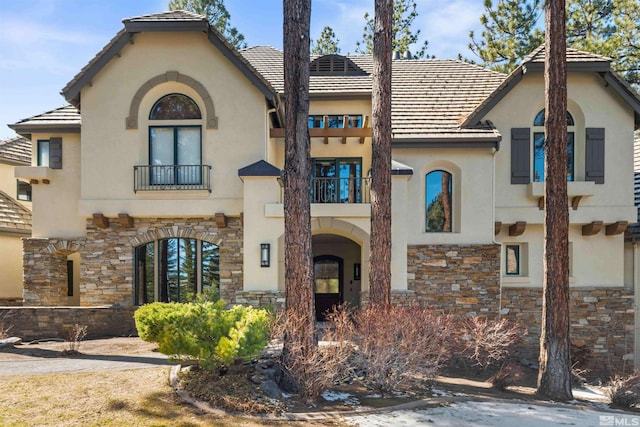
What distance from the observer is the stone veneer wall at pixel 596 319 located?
524 inches

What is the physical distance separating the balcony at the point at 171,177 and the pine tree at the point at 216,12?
15.1 m

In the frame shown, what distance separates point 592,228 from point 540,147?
3.09m

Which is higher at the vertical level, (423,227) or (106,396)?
(423,227)

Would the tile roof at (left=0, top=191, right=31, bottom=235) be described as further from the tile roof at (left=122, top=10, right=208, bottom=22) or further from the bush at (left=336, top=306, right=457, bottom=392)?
the bush at (left=336, top=306, right=457, bottom=392)

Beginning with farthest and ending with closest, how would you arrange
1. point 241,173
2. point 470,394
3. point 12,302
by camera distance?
point 12,302
point 241,173
point 470,394

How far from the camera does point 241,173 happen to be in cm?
1192

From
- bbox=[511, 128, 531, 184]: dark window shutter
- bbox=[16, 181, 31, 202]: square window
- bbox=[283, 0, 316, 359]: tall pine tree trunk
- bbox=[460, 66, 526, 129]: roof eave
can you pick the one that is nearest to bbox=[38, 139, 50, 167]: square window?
bbox=[16, 181, 31, 202]: square window

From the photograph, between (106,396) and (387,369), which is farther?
(387,369)

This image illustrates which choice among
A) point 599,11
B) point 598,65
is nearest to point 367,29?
point 599,11

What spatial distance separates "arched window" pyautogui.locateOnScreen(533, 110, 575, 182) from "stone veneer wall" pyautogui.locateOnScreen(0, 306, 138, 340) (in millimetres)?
13675

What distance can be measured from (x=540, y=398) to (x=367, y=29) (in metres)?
27.6

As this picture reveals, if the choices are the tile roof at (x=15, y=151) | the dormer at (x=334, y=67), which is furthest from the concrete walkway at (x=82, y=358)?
the dormer at (x=334, y=67)

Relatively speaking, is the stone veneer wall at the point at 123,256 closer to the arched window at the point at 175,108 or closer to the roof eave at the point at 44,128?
the roof eave at the point at 44,128

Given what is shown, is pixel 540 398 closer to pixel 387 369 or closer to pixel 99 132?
pixel 387 369
